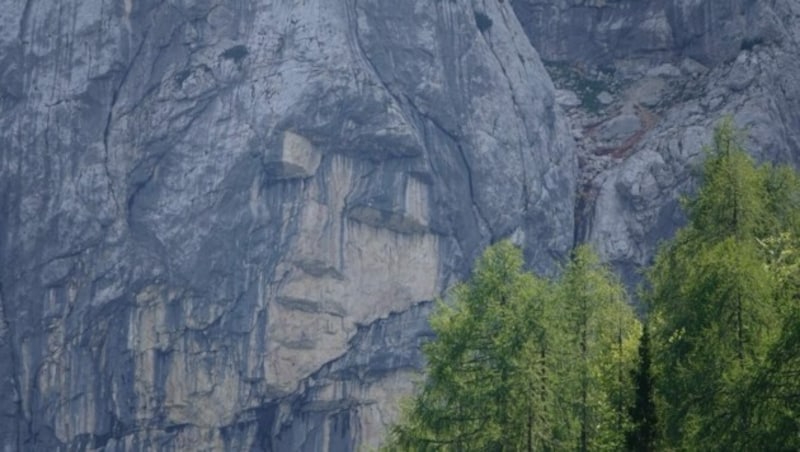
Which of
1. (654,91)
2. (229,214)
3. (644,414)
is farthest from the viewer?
(654,91)

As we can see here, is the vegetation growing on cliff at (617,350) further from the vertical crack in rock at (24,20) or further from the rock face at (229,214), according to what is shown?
the vertical crack in rock at (24,20)

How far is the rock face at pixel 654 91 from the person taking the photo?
64500mm

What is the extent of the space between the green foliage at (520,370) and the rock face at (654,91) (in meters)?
32.4

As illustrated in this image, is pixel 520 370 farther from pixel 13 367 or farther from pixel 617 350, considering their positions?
pixel 13 367

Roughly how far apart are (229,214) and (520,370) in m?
33.6

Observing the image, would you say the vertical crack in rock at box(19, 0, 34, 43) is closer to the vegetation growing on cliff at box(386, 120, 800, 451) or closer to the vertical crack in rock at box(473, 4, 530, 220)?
the vertical crack in rock at box(473, 4, 530, 220)

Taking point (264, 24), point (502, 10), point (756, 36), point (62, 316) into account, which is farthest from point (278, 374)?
point (756, 36)

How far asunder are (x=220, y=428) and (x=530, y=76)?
20.3m

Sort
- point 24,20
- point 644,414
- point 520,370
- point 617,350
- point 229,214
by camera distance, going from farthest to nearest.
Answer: point 24,20 < point 229,214 < point 617,350 < point 520,370 < point 644,414

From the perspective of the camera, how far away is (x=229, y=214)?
201 ft

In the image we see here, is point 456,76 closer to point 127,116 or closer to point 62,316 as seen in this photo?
point 127,116

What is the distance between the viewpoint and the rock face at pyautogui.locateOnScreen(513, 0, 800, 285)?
212 feet

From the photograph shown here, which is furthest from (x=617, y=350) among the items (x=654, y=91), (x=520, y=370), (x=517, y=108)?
(x=654, y=91)

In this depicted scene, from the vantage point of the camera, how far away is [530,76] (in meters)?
67.7
